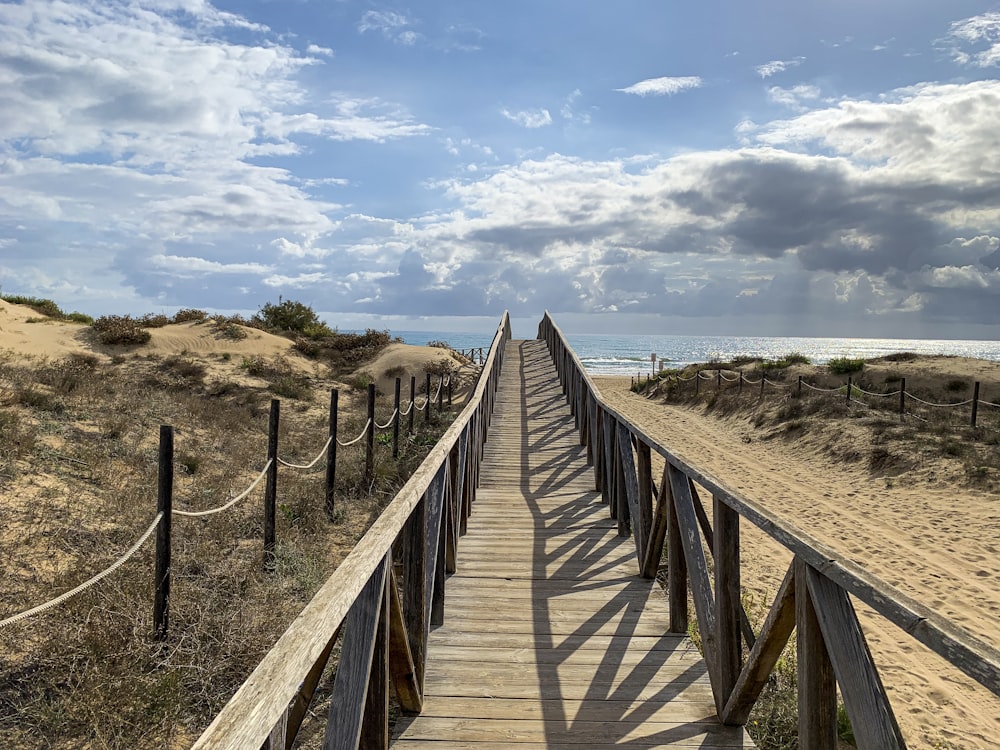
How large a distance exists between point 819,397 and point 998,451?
7000 mm

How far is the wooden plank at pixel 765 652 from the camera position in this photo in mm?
2508

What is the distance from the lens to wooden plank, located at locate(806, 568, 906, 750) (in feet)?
6.06

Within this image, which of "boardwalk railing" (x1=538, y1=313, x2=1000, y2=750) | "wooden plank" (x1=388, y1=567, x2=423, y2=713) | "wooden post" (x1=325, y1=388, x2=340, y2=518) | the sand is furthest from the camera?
"wooden post" (x1=325, y1=388, x2=340, y2=518)

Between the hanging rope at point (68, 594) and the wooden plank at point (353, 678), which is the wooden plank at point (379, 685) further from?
the hanging rope at point (68, 594)


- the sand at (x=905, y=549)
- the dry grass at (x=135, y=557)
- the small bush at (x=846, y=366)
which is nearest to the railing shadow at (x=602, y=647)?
the sand at (x=905, y=549)

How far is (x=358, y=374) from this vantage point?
957 inches

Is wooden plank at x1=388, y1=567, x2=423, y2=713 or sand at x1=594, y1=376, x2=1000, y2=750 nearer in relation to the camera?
wooden plank at x1=388, y1=567, x2=423, y2=713

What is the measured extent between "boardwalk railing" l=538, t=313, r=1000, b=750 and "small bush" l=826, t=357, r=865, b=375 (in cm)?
2442

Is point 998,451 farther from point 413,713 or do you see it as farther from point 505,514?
point 413,713

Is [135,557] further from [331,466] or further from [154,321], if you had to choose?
[154,321]

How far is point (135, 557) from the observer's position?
5.30 m

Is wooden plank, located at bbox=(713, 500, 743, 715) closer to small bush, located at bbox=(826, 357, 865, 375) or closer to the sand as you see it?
the sand

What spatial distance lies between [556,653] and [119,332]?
74.7 feet

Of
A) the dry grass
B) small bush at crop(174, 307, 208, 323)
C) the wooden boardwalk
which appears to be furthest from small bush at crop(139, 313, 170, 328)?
the wooden boardwalk
